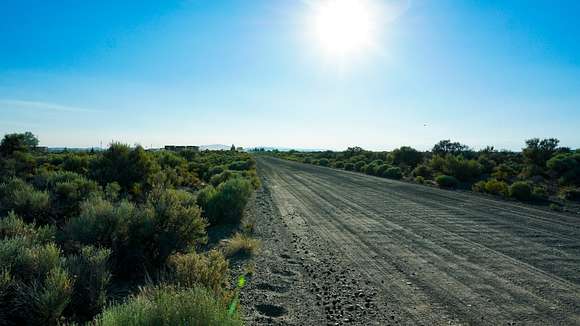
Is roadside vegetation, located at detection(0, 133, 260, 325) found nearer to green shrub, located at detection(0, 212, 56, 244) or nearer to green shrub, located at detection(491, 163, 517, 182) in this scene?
green shrub, located at detection(0, 212, 56, 244)

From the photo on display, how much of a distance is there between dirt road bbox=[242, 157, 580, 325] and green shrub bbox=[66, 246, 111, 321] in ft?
7.46

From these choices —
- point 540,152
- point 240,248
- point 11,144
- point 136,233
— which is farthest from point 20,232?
point 540,152

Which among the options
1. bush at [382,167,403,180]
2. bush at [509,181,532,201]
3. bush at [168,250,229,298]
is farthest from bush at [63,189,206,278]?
bush at [382,167,403,180]

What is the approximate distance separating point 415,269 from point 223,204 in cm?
743

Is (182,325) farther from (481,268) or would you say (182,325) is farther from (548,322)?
Result: (481,268)

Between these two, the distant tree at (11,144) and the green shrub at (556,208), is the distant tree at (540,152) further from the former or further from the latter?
the distant tree at (11,144)

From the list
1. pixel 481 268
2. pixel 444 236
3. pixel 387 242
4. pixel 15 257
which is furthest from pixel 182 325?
pixel 444 236

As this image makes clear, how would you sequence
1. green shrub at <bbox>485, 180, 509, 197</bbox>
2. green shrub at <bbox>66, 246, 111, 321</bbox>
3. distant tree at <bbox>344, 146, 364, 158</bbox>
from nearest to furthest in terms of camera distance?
green shrub at <bbox>66, 246, 111, 321</bbox>
green shrub at <bbox>485, 180, 509, 197</bbox>
distant tree at <bbox>344, 146, 364, 158</bbox>

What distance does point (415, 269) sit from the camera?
7.94 m

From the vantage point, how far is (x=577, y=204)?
19.3 metres

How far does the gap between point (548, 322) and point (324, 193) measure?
17.2 metres

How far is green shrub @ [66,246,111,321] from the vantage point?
490 centimetres

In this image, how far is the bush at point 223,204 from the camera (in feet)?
41.6

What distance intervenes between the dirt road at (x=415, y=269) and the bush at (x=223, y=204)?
111 cm
